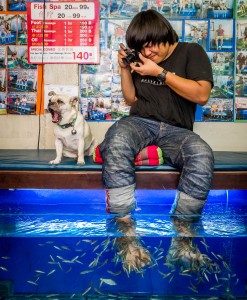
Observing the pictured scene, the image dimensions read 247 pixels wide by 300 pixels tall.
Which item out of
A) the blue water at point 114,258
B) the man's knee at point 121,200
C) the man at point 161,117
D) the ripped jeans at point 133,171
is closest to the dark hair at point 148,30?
the man at point 161,117

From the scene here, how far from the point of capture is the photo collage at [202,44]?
3537 millimetres

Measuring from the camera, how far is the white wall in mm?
3629

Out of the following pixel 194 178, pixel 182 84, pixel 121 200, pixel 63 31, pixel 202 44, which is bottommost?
pixel 121 200

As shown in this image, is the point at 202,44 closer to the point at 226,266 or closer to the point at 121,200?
the point at 121,200

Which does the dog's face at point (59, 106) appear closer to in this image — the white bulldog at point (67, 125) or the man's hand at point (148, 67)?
the white bulldog at point (67, 125)

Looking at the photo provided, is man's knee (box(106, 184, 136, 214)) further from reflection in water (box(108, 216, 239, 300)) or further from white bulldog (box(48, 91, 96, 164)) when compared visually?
white bulldog (box(48, 91, 96, 164))

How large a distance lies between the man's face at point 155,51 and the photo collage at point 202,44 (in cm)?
137

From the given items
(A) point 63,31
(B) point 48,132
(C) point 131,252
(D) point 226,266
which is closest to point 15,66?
(A) point 63,31

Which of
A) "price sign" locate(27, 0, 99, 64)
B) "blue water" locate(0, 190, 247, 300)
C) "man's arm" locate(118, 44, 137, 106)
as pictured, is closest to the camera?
"blue water" locate(0, 190, 247, 300)

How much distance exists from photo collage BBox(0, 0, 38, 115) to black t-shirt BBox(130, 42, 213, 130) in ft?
5.16

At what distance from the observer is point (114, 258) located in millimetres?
1519

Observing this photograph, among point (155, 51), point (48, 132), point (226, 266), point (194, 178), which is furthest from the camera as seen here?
point (48, 132)

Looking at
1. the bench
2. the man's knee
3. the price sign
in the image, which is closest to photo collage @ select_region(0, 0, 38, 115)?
the price sign

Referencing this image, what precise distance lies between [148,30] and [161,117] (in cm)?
53
